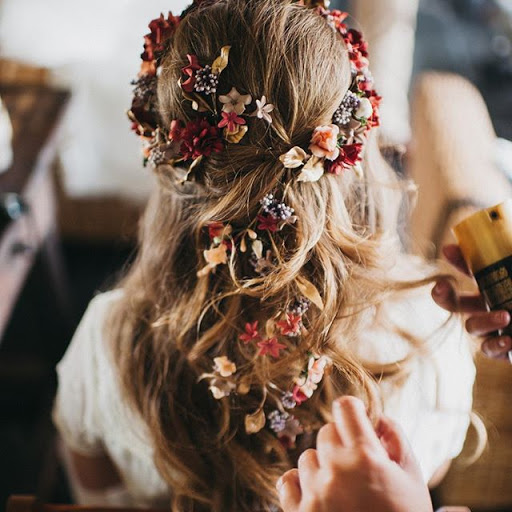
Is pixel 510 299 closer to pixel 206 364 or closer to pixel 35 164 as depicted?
pixel 206 364

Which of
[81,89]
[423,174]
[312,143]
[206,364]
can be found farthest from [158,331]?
[81,89]

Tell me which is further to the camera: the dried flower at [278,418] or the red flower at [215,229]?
the dried flower at [278,418]

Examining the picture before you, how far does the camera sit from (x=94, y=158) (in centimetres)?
173

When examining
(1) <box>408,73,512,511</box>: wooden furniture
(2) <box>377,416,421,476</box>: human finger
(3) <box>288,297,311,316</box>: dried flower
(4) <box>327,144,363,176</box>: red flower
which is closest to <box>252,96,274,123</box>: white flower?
(4) <box>327,144,363,176</box>: red flower

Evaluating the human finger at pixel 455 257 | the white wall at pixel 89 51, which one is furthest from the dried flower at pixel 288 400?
the white wall at pixel 89 51

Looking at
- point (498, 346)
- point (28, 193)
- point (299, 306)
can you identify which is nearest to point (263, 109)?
point (299, 306)

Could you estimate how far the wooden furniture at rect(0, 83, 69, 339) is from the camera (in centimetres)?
108

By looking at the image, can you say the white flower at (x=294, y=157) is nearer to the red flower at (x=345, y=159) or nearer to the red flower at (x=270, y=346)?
the red flower at (x=345, y=159)

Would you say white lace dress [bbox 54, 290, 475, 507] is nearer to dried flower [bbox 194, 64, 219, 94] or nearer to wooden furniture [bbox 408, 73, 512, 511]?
wooden furniture [bbox 408, 73, 512, 511]

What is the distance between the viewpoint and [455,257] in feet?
2.70

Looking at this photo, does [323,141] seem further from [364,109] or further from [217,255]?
[217,255]

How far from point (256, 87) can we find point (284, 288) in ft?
0.77

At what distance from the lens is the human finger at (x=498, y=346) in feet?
2.44

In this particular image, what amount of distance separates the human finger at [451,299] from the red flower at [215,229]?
350 millimetres
